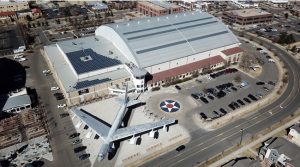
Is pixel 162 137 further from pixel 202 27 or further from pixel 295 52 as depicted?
pixel 295 52

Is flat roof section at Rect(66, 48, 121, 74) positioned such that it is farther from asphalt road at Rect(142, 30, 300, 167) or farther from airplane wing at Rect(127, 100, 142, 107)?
asphalt road at Rect(142, 30, 300, 167)

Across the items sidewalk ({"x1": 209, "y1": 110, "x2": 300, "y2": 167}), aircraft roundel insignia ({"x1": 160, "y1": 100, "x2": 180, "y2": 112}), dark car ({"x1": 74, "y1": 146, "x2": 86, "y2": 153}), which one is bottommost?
sidewalk ({"x1": 209, "y1": 110, "x2": 300, "y2": 167})

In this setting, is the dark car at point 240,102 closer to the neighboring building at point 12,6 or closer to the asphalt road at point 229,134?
the asphalt road at point 229,134

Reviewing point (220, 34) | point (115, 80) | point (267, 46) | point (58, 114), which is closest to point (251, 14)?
point (267, 46)

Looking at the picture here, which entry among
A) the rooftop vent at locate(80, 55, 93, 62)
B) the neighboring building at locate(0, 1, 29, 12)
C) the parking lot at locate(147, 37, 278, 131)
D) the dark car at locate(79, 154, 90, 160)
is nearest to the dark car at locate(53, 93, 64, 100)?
the rooftop vent at locate(80, 55, 93, 62)

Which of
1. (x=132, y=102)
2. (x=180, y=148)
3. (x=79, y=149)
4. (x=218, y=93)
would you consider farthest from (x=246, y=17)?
(x=79, y=149)

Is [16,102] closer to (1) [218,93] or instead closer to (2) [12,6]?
(1) [218,93]

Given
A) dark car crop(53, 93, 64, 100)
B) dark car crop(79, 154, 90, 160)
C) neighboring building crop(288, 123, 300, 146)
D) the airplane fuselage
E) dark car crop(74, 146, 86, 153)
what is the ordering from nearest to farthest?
the airplane fuselage → dark car crop(79, 154, 90, 160) → dark car crop(74, 146, 86, 153) → neighboring building crop(288, 123, 300, 146) → dark car crop(53, 93, 64, 100)
